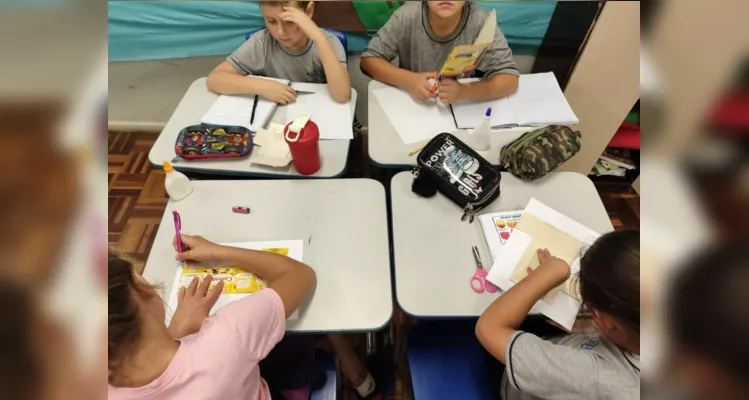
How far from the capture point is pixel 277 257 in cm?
97

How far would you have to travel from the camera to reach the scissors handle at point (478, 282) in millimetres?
975

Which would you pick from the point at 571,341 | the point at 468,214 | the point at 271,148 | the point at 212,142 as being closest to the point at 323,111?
the point at 271,148

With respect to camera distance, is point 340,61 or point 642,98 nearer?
point 642,98

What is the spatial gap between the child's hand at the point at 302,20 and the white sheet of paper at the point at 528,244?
864mm

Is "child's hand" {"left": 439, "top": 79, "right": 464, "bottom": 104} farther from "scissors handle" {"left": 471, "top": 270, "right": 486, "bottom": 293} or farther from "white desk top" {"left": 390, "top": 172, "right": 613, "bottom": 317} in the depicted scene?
"scissors handle" {"left": 471, "top": 270, "right": 486, "bottom": 293}

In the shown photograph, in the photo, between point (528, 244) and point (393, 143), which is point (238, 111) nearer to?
point (393, 143)

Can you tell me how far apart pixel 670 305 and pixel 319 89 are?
1.40m

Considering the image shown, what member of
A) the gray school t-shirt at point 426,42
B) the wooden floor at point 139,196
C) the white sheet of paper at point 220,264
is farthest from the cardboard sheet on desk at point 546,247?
the wooden floor at point 139,196

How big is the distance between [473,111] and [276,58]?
0.73 meters

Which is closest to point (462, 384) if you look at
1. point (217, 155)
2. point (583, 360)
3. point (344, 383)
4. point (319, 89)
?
point (583, 360)

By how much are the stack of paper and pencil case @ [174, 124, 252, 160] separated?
66 cm

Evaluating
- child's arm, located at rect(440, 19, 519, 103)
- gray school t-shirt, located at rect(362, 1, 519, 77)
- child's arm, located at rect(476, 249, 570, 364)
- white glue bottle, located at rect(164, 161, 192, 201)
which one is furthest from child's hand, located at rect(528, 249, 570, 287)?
white glue bottle, located at rect(164, 161, 192, 201)

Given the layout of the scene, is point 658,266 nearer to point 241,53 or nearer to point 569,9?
point 241,53

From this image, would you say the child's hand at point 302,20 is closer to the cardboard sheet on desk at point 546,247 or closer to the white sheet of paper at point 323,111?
the white sheet of paper at point 323,111
